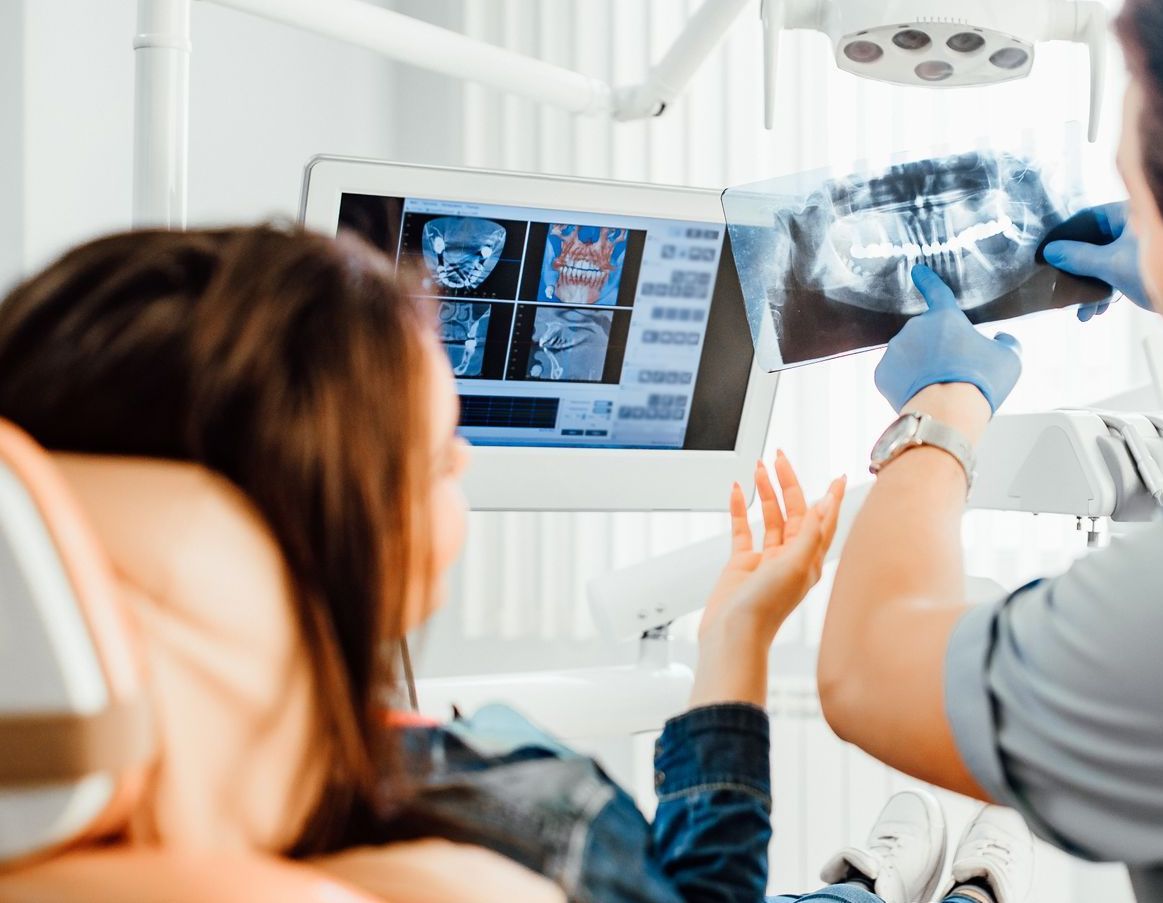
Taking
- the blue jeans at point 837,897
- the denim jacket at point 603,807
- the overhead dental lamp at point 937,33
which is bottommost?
the blue jeans at point 837,897

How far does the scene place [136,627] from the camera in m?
0.44

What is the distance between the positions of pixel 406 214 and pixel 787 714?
1.58 metres

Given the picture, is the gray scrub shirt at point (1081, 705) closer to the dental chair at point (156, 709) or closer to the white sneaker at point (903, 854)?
the dental chair at point (156, 709)

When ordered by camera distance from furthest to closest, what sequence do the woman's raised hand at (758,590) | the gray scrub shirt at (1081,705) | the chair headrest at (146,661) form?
1. the woman's raised hand at (758,590)
2. the gray scrub shirt at (1081,705)
3. the chair headrest at (146,661)

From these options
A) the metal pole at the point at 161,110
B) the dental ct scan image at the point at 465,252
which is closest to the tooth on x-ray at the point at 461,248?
the dental ct scan image at the point at 465,252

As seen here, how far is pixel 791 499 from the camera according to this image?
1019 mm

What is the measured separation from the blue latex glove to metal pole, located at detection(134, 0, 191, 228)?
0.64 meters

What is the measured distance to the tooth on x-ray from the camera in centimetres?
124

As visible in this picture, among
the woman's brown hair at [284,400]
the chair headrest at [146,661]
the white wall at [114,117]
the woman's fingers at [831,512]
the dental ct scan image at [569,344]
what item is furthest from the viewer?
the white wall at [114,117]

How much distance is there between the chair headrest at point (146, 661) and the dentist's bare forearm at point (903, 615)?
15.7 inches

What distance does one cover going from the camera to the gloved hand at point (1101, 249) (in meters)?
1.08

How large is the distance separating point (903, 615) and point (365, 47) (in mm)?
728

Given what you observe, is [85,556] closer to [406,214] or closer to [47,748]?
[47,748]

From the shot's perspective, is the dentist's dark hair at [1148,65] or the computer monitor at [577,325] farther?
the computer monitor at [577,325]
